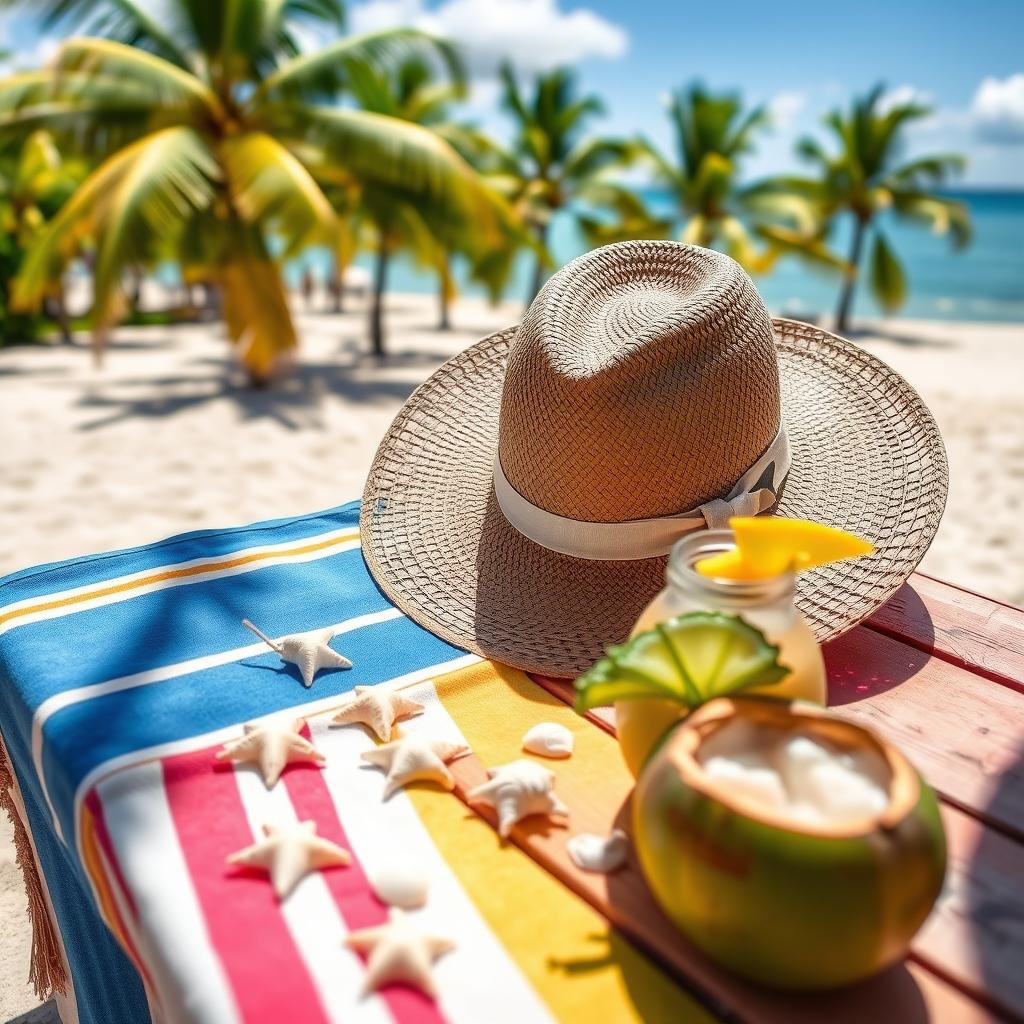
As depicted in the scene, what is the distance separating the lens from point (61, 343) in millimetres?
12555

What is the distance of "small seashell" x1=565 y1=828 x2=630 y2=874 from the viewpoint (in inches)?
32.4

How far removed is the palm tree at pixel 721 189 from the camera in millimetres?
12414

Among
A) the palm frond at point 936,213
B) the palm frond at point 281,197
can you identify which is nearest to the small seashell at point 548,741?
the palm frond at point 281,197

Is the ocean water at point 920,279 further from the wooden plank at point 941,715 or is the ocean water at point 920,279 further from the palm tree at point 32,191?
the wooden plank at point 941,715

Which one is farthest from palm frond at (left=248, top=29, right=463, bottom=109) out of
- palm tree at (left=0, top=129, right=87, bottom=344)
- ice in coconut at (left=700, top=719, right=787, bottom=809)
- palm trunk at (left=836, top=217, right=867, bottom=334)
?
palm trunk at (left=836, top=217, right=867, bottom=334)

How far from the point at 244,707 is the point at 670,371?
27.1 inches

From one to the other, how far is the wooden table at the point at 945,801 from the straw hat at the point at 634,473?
0.37 feet

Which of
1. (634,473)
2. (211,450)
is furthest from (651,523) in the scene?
(211,450)

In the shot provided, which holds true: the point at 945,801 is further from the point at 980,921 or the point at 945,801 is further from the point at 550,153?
the point at 550,153

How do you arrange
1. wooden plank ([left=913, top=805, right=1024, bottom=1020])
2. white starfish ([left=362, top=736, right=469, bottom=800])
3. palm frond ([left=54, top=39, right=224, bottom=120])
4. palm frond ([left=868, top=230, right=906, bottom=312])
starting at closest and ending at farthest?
wooden plank ([left=913, top=805, right=1024, bottom=1020])
white starfish ([left=362, top=736, right=469, bottom=800])
palm frond ([left=54, top=39, right=224, bottom=120])
palm frond ([left=868, top=230, right=906, bottom=312])

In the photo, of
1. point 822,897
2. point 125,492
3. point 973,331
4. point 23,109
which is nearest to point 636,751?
point 822,897

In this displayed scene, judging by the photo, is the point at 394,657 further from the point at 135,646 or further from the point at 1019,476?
the point at 1019,476

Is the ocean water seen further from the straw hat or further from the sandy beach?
the straw hat

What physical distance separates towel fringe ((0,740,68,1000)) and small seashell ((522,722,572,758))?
90cm
